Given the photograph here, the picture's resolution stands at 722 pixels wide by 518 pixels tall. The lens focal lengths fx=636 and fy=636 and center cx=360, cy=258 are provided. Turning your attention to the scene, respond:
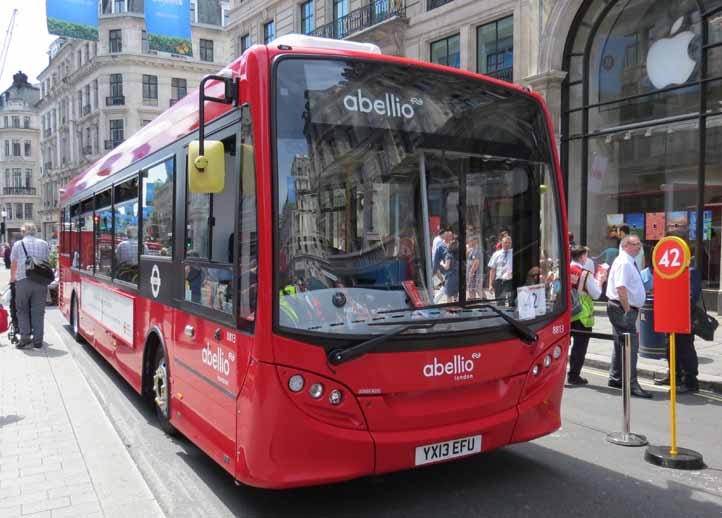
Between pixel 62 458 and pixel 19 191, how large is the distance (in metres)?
96.4

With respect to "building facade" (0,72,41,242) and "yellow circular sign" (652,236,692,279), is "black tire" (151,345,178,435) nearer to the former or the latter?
"yellow circular sign" (652,236,692,279)

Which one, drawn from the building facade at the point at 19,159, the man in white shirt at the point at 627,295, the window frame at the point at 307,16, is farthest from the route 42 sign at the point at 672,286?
the building facade at the point at 19,159

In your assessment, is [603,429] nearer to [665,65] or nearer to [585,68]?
[665,65]

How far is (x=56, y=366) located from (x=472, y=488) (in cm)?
627

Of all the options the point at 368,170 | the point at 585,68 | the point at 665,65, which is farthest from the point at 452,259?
Result: the point at 585,68

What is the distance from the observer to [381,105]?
3.83 metres

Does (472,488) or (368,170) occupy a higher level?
(368,170)

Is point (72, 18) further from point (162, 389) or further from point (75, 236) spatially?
point (162, 389)

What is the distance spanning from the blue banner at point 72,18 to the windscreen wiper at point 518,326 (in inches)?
536

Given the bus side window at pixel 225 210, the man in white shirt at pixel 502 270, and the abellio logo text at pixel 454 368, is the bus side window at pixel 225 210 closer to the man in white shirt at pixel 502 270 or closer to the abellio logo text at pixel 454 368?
the abellio logo text at pixel 454 368

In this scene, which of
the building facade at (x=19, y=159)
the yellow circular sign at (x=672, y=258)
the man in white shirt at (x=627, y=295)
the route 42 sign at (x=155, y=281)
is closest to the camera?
the yellow circular sign at (x=672, y=258)

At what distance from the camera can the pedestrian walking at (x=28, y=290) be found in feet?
31.2

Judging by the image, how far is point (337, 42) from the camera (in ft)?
13.7

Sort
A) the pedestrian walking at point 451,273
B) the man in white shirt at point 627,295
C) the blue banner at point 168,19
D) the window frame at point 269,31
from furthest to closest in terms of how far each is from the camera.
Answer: the window frame at point 269,31, the blue banner at point 168,19, the man in white shirt at point 627,295, the pedestrian walking at point 451,273
